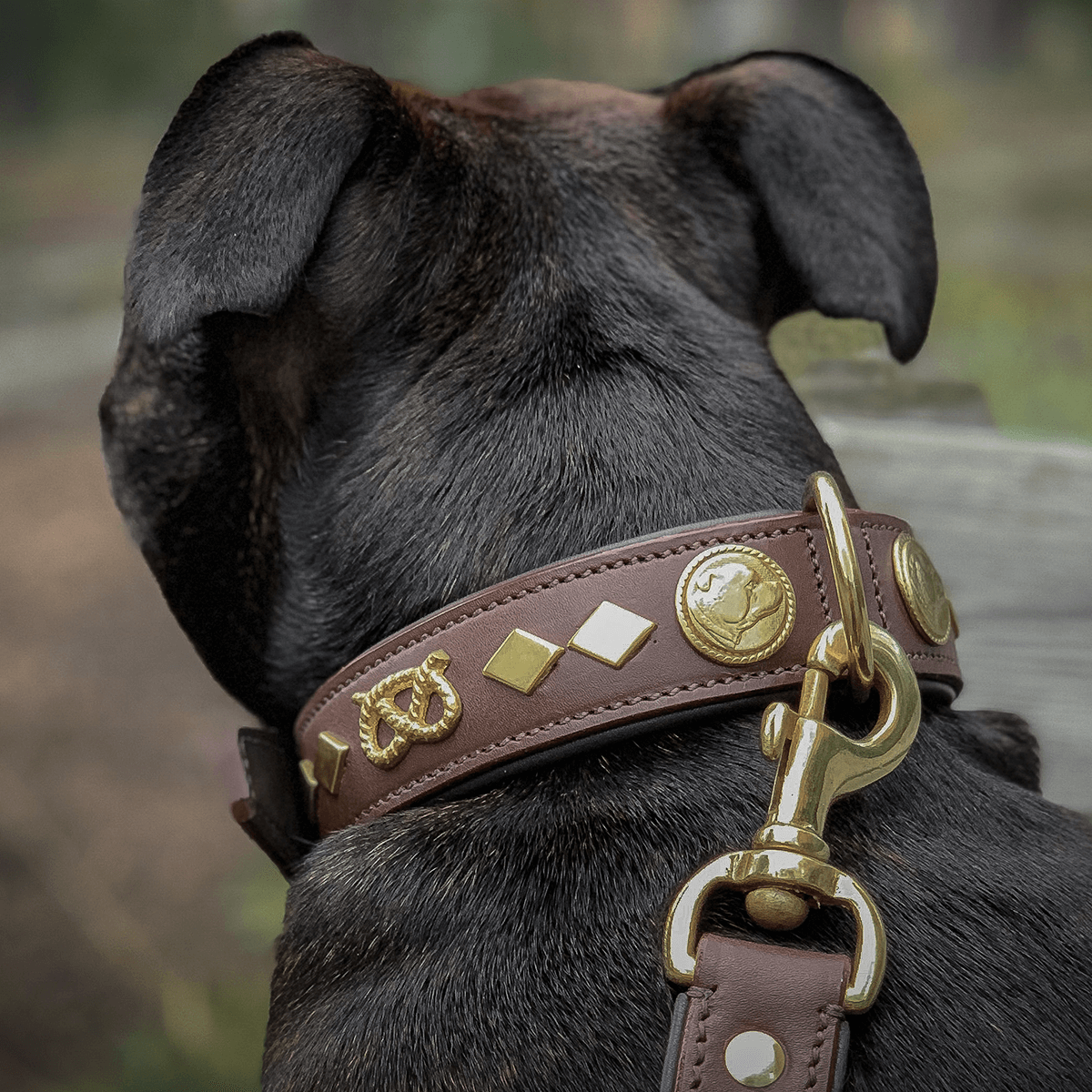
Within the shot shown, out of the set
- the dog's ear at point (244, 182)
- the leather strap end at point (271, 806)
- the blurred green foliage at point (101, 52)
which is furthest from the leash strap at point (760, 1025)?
the blurred green foliage at point (101, 52)

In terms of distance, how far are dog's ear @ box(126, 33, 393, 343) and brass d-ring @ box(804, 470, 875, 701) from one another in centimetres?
51

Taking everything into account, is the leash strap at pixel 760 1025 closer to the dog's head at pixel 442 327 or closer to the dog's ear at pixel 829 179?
the dog's head at pixel 442 327

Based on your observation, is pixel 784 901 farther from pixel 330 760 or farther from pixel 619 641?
pixel 330 760

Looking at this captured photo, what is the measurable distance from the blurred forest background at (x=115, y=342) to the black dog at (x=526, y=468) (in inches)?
22.3

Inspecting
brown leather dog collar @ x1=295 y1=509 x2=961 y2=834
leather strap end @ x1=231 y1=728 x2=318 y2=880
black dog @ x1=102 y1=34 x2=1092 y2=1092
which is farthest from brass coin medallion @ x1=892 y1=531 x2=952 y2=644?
leather strap end @ x1=231 y1=728 x2=318 y2=880

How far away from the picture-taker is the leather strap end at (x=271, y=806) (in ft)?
3.87

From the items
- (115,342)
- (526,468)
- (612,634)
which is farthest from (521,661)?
(115,342)

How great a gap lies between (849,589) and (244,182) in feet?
2.09

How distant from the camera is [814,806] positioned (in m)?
0.79

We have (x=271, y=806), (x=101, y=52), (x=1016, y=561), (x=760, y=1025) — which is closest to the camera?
(x=760, y=1025)

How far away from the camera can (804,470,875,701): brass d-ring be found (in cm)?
Answer: 84

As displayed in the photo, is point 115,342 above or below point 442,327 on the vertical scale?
A: below

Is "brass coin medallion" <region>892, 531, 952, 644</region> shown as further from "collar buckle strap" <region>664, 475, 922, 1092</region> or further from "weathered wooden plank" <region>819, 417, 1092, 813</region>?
"weathered wooden plank" <region>819, 417, 1092, 813</region>

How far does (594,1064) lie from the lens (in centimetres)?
82
